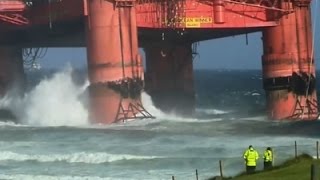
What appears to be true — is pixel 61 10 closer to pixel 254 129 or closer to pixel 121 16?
pixel 121 16

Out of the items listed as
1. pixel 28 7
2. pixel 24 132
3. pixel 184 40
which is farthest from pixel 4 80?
pixel 24 132

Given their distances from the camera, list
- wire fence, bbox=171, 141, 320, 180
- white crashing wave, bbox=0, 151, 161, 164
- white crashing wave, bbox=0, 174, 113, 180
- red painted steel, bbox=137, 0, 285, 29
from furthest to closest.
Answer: red painted steel, bbox=137, 0, 285, 29
white crashing wave, bbox=0, 151, 161, 164
white crashing wave, bbox=0, 174, 113, 180
wire fence, bbox=171, 141, 320, 180

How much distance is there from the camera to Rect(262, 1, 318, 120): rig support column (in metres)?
46.5

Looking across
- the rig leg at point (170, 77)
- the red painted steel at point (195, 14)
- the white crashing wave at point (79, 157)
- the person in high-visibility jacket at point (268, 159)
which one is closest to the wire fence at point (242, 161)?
the person in high-visibility jacket at point (268, 159)

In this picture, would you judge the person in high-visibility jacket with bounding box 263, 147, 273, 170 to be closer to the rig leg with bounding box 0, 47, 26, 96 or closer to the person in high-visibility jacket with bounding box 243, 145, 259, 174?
the person in high-visibility jacket with bounding box 243, 145, 259, 174

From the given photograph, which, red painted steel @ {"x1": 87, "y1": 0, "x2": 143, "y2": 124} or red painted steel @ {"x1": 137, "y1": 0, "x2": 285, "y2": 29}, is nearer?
red painted steel @ {"x1": 87, "y1": 0, "x2": 143, "y2": 124}

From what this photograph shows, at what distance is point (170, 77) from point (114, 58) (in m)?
15.3

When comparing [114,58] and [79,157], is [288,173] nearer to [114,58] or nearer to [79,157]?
[79,157]

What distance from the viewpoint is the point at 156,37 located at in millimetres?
51812

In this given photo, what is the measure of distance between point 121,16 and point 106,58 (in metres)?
2.24

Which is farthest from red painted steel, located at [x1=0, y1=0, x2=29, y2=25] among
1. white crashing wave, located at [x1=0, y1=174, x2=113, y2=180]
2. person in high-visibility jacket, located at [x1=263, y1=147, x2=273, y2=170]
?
person in high-visibility jacket, located at [x1=263, y1=147, x2=273, y2=170]

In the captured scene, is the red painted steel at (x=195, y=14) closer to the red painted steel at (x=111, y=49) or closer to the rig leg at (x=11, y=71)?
the red painted steel at (x=111, y=49)

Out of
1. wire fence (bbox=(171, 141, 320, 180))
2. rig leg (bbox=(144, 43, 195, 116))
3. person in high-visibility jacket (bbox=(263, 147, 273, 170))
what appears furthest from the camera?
rig leg (bbox=(144, 43, 195, 116))

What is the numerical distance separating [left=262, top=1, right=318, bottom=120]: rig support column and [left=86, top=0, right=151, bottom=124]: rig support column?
8528 millimetres
